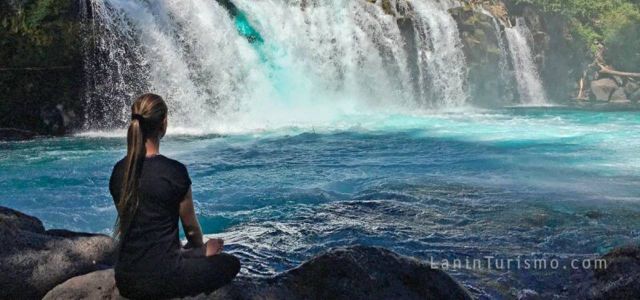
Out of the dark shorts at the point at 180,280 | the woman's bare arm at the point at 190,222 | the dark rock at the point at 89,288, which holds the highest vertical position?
the woman's bare arm at the point at 190,222

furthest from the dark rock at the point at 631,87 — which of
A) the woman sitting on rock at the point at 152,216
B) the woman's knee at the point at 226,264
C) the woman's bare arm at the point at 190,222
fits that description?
the woman sitting on rock at the point at 152,216

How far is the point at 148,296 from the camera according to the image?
2764 mm

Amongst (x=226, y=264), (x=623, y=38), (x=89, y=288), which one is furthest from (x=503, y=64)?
(x=89, y=288)

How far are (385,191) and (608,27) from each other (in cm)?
2513

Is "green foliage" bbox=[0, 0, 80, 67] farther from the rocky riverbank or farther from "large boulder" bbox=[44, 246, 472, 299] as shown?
"large boulder" bbox=[44, 246, 472, 299]

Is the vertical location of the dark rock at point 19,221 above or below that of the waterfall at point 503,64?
below

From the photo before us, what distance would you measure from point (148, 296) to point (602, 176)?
7.65m

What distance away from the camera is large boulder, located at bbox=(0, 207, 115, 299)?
11.4ft

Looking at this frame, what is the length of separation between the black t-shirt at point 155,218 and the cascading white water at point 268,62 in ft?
39.0

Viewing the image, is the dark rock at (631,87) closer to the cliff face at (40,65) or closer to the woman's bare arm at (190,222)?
the cliff face at (40,65)

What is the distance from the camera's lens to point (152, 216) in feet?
8.89

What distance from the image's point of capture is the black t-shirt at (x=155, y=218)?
2674 mm

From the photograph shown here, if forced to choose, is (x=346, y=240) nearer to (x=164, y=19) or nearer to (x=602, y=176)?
(x=602, y=176)

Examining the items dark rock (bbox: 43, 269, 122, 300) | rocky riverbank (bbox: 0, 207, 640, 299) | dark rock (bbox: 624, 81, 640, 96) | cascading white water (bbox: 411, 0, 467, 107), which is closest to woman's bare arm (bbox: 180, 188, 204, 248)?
rocky riverbank (bbox: 0, 207, 640, 299)
